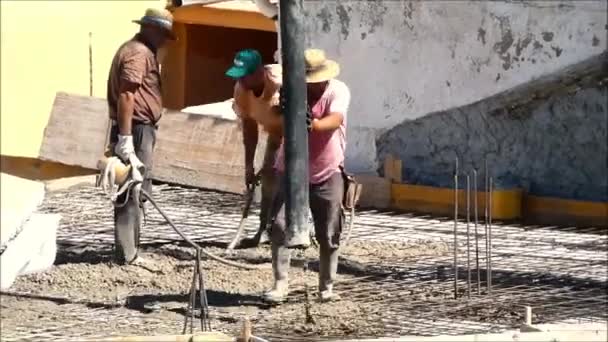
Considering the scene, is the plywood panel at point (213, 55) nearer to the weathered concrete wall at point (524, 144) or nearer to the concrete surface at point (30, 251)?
the weathered concrete wall at point (524, 144)

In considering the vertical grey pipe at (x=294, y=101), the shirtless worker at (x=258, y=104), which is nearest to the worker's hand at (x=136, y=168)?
the shirtless worker at (x=258, y=104)

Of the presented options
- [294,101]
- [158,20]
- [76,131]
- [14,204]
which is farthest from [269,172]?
[76,131]

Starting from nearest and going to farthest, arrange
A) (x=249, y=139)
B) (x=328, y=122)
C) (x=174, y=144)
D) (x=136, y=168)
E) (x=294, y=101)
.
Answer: (x=294, y=101), (x=328, y=122), (x=136, y=168), (x=249, y=139), (x=174, y=144)

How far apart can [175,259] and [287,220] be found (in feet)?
9.28

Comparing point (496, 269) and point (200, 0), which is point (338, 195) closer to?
point (496, 269)

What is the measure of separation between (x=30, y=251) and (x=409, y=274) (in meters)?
2.75

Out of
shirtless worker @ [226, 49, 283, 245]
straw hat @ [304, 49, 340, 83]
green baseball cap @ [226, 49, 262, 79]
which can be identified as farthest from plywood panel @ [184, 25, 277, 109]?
straw hat @ [304, 49, 340, 83]

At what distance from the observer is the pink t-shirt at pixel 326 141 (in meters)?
9.30

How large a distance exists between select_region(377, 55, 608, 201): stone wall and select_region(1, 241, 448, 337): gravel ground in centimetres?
271

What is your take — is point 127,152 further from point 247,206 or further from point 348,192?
point 348,192

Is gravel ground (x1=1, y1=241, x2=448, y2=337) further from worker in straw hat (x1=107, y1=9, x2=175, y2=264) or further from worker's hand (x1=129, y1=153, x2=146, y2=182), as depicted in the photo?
worker's hand (x1=129, y1=153, x2=146, y2=182)

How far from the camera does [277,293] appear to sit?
9602 millimetres

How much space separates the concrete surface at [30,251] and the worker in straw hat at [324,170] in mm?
1445

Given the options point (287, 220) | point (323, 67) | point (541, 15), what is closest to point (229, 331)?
point (287, 220)
